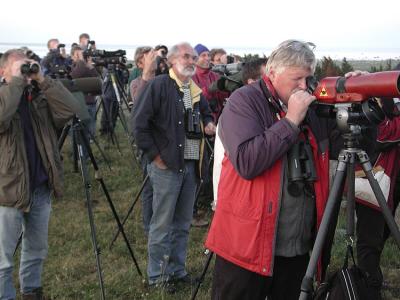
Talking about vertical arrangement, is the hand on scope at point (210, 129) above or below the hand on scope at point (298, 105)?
below

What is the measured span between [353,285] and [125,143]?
345 inches

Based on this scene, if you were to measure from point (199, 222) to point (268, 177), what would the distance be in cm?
365

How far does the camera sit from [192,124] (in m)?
4.07

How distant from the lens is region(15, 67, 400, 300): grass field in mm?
4051

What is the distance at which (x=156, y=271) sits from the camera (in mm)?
4051

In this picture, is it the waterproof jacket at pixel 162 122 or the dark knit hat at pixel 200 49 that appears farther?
the dark knit hat at pixel 200 49

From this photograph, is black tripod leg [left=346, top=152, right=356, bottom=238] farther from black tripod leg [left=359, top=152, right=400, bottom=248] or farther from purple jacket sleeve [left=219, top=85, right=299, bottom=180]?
purple jacket sleeve [left=219, top=85, right=299, bottom=180]

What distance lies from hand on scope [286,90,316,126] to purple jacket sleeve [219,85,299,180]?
0.03m

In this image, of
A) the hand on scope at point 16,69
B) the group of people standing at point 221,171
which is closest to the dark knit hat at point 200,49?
the group of people standing at point 221,171

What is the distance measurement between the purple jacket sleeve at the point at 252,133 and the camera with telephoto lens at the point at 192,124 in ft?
5.51

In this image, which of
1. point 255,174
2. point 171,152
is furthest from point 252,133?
point 171,152

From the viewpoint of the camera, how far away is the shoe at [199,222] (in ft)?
18.8

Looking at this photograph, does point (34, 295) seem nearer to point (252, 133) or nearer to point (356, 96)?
point (252, 133)

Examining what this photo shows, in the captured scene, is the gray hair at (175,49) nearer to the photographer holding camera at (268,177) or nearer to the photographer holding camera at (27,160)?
the photographer holding camera at (27,160)
